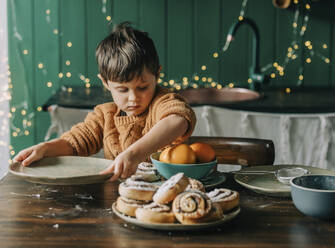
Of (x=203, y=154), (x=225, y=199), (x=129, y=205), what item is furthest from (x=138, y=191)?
(x=203, y=154)

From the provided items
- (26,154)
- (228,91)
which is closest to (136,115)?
(26,154)

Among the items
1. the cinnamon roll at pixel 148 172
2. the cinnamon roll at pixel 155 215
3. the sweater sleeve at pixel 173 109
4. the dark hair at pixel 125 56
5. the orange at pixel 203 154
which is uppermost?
the dark hair at pixel 125 56

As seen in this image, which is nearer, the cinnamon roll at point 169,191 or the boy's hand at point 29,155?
the cinnamon roll at point 169,191

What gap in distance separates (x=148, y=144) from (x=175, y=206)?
426mm

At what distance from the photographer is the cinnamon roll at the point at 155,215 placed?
85 centimetres

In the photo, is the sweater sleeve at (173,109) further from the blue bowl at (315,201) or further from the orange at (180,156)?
the blue bowl at (315,201)

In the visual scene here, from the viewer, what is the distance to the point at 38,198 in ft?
3.54

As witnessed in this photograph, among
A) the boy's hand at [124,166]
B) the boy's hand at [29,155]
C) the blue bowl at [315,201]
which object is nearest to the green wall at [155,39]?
the boy's hand at [29,155]

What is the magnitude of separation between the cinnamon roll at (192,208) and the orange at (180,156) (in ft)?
0.80

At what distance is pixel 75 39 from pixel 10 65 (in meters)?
0.41

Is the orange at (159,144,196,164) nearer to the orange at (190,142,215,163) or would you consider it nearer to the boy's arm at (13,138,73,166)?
the orange at (190,142,215,163)

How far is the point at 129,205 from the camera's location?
89 cm

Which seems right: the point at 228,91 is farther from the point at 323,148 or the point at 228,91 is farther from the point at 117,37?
the point at 117,37

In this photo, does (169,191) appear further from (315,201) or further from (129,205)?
(315,201)
